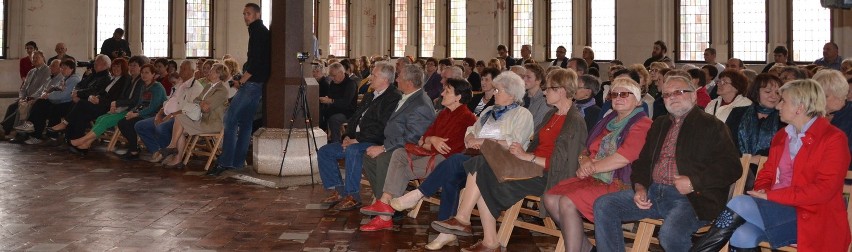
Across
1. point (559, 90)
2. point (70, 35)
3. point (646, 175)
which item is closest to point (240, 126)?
point (559, 90)

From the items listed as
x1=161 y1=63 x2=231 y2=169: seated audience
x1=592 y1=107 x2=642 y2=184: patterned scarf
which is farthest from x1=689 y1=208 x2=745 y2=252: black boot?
x1=161 y1=63 x2=231 y2=169: seated audience

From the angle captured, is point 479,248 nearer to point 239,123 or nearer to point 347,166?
point 347,166

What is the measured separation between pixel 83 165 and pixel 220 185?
217cm

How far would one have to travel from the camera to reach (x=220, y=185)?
8.66 metres

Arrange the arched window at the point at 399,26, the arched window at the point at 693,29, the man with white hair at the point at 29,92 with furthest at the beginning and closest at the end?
the arched window at the point at 399,26 < the arched window at the point at 693,29 < the man with white hair at the point at 29,92

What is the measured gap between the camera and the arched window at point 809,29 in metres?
14.5

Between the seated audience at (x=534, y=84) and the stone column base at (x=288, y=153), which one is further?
the stone column base at (x=288, y=153)

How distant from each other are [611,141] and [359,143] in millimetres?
2381

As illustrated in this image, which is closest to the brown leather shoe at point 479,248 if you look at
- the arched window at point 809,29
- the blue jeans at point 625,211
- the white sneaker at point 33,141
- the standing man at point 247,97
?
the blue jeans at point 625,211

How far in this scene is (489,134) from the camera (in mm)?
6062

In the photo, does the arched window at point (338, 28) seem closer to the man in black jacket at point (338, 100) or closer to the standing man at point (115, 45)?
the standing man at point (115, 45)

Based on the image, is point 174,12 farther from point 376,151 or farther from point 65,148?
point 376,151

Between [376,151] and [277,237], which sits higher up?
[376,151]

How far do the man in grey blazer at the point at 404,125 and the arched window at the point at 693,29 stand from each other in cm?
1014
